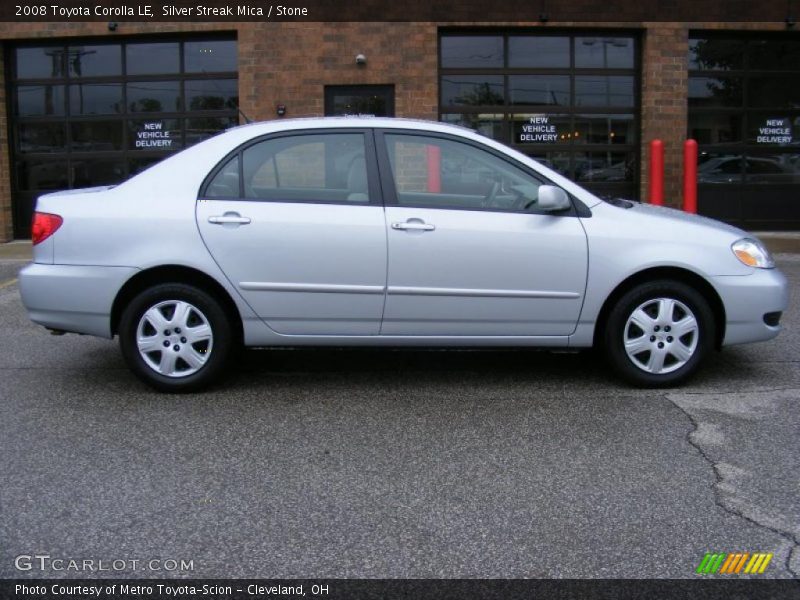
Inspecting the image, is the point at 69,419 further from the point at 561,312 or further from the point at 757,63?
the point at 757,63

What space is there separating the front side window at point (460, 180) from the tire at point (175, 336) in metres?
1.37

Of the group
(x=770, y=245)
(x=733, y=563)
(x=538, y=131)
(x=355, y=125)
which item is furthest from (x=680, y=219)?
(x=538, y=131)

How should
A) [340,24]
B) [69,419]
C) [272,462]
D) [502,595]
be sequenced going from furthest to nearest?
1. [340,24]
2. [69,419]
3. [272,462]
4. [502,595]

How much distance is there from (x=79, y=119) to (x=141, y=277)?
9348 millimetres

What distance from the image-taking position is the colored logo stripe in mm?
3205

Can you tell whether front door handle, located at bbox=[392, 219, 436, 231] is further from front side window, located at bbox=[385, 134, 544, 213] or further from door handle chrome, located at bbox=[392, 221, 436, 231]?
front side window, located at bbox=[385, 134, 544, 213]

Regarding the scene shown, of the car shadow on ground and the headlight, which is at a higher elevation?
the headlight

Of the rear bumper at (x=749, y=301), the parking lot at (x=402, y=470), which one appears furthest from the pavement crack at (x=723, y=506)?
the rear bumper at (x=749, y=301)

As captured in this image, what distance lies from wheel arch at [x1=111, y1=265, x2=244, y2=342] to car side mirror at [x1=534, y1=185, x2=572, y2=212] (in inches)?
77.1

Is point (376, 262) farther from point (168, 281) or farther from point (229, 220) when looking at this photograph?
point (168, 281)

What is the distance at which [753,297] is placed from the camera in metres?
5.36

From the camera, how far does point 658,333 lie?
5.38 metres

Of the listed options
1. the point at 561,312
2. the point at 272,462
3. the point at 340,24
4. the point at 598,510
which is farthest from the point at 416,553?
the point at 340,24

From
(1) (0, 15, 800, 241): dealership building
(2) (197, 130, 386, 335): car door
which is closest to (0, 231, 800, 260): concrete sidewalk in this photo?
(1) (0, 15, 800, 241): dealership building
